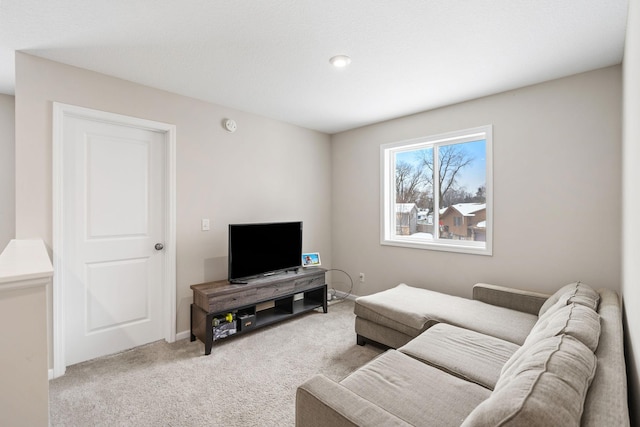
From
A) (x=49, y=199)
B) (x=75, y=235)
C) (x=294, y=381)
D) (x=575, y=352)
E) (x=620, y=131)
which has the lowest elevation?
(x=294, y=381)

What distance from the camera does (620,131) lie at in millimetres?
2336

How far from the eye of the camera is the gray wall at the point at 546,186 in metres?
2.42

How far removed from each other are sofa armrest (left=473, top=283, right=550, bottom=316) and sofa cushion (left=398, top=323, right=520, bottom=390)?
0.68m

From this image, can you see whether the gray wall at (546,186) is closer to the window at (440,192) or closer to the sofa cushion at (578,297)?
the window at (440,192)

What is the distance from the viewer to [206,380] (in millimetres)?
2322

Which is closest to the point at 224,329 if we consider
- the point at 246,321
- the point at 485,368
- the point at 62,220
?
the point at 246,321

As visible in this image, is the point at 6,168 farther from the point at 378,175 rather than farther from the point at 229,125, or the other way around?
the point at 378,175

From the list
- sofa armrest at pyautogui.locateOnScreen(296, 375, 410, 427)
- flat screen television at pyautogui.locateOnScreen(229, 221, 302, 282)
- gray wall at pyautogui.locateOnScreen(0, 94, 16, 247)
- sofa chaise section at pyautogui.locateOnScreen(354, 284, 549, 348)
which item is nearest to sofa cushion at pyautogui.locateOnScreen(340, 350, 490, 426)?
sofa armrest at pyautogui.locateOnScreen(296, 375, 410, 427)

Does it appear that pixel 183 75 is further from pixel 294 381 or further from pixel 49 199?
pixel 294 381

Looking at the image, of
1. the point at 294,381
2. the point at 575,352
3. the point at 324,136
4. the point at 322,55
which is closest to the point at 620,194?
the point at 575,352

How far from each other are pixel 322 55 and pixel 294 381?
245 centimetres

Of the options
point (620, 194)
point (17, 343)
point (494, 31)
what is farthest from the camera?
point (620, 194)

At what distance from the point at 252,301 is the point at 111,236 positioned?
4.66 ft

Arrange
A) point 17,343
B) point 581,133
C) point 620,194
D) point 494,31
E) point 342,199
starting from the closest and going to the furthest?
point 17,343 < point 494,31 < point 620,194 < point 581,133 < point 342,199
